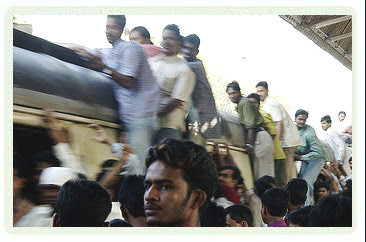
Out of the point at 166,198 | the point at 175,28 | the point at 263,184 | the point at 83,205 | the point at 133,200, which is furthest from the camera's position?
the point at 263,184

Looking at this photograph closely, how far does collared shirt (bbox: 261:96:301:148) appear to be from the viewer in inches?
158

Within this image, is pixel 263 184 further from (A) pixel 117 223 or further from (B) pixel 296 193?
(A) pixel 117 223

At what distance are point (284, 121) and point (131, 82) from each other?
1.05 meters

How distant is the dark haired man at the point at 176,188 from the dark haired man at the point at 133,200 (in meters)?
0.06

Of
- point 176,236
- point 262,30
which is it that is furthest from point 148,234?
point 262,30

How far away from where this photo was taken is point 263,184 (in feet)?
12.7

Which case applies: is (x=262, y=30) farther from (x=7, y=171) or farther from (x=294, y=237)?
(x=7, y=171)

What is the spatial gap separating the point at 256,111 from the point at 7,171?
1.61 metres

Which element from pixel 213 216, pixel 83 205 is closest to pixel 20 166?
pixel 83 205

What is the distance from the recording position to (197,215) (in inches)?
138

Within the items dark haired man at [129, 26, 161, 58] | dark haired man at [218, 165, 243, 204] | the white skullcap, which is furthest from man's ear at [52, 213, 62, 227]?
dark haired man at [129, 26, 161, 58]

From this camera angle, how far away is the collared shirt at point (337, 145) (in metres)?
4.02

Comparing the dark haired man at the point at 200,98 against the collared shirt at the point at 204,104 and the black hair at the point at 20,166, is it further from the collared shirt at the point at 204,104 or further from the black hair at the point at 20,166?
the black hair at the point at 20,166

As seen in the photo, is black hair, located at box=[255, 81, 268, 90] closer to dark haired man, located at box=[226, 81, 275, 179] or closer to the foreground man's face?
dark haired man, located at box=[226, 81, 275, 179]
